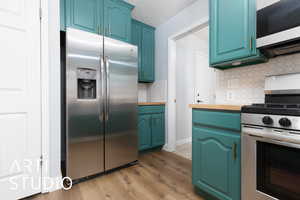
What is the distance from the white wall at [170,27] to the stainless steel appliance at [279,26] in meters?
1.07

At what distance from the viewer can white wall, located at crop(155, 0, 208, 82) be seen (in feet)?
7.13

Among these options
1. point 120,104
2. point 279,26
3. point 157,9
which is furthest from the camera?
point 157,9

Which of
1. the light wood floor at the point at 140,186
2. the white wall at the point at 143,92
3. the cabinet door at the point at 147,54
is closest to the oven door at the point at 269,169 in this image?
the light wood floor at the point at 140,186

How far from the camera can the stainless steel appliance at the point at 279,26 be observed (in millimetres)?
1038

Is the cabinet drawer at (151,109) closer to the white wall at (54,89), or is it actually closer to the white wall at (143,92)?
the white wall at (143,92)

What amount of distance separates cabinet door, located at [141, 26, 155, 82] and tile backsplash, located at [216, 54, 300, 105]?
147 cm

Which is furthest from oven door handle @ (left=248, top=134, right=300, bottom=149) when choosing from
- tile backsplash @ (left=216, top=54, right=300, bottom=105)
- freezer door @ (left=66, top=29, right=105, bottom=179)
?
freezer door @ (left=66, top=29, right=105, bottom=179)

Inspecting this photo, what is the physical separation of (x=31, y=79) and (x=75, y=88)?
41cm

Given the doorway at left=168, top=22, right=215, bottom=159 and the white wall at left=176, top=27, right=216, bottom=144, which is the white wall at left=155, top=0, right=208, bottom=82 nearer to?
the doorway at left=168, top=22, right=215, bottom=159

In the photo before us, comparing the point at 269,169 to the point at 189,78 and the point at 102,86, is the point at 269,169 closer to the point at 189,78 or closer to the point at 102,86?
the point at 102,86

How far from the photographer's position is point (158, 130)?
2736 millimetres

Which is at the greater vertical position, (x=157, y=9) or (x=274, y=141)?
(x=157, y=9)

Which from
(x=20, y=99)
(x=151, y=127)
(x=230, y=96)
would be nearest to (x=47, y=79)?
(x=20, y=99)

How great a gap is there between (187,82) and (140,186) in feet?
8.03
